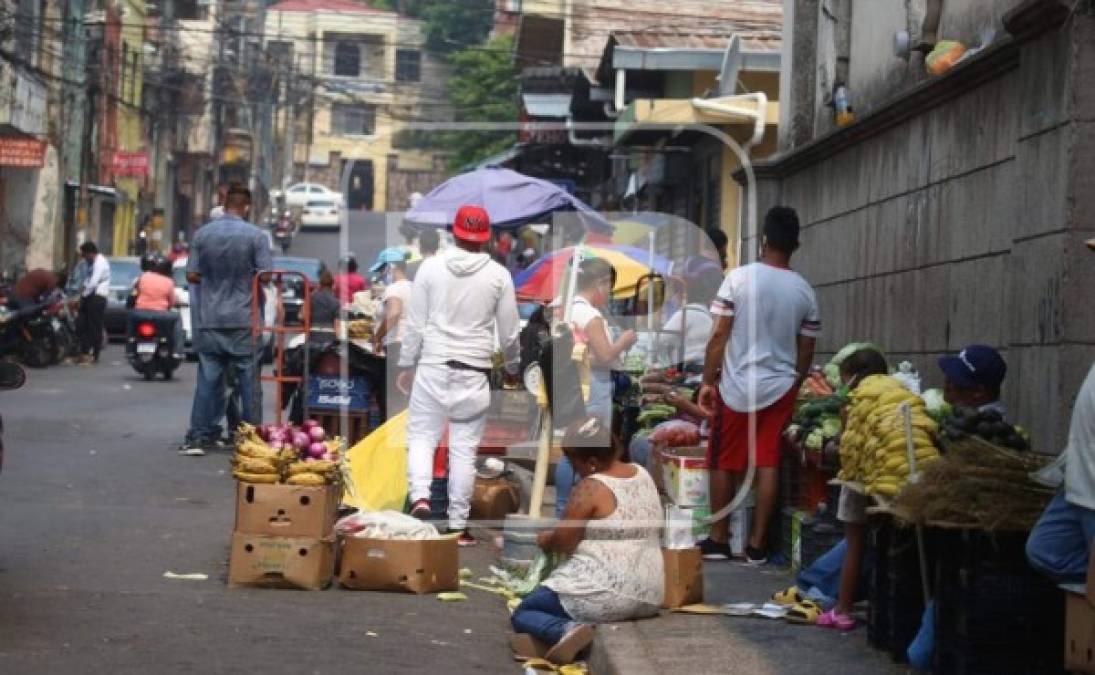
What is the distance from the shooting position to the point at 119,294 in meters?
36.7

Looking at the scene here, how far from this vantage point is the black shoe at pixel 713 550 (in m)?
11.0

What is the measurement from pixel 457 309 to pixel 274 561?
2.39 meters

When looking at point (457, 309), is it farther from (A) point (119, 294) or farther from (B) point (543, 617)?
(A) point (119, 294)

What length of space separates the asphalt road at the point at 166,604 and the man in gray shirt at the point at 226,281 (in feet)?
4.61

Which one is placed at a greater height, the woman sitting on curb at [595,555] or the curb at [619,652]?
the woman sitting on curb at [595,555]

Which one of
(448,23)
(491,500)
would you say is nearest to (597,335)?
(491,500)

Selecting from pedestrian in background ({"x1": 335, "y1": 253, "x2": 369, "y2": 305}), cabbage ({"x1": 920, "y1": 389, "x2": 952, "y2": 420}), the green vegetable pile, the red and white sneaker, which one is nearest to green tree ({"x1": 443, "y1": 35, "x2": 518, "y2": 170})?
pedestrian in background ({"x1": 335, "y1": 253, "x2": 369, "y2": 305})

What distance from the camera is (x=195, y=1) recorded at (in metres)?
69.2

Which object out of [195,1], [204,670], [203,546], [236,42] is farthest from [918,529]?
[236,42]

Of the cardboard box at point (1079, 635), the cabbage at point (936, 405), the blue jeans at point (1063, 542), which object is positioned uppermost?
the cabbage at point (936, 405)

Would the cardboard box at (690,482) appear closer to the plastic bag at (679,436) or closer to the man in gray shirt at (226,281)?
the plastic bag at (679,436)

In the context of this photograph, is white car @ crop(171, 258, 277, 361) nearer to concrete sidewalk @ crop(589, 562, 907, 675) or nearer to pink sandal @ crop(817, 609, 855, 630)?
concrete sidewalk @ crop(589, 562, 907, 675)

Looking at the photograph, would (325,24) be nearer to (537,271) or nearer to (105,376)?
(105,376)

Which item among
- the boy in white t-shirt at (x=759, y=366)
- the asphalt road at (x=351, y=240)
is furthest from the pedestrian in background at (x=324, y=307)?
the asphalt road at (x=351, y=240)
